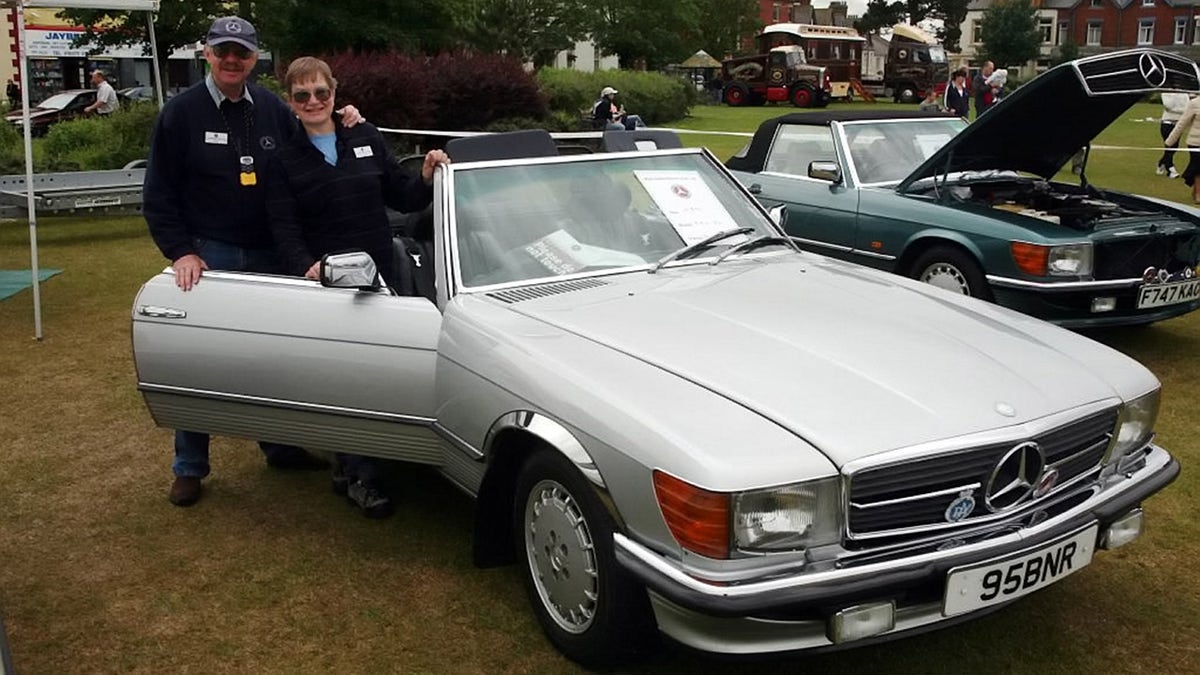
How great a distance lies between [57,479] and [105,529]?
2.45 feet

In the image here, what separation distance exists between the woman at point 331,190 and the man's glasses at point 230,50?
0.67 ft

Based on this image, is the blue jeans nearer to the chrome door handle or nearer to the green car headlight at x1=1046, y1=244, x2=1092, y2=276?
the chrome door handle

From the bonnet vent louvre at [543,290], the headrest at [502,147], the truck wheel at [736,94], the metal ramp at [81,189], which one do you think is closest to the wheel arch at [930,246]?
the headrest at [502,147]

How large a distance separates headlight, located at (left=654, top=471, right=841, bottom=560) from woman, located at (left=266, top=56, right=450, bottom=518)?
6.82 feet

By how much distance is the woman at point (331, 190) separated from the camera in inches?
169

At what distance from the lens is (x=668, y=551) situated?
2707mm

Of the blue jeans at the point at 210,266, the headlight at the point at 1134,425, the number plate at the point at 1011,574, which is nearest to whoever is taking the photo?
the number plate at the point at 1011,574

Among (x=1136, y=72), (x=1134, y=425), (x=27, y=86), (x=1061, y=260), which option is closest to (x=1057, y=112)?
(x=1136, y=72)

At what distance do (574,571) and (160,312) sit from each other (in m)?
2.05

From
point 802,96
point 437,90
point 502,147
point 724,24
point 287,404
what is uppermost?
point 724,24

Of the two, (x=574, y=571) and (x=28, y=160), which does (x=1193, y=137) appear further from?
(x=574, y=571)

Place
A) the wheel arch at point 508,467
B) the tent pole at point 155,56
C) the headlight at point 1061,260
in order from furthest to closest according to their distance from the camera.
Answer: the tent pole at point 155,56 < the headlight at point 1061,260 < the wheel arch at point 508,467

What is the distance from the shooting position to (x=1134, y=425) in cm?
329

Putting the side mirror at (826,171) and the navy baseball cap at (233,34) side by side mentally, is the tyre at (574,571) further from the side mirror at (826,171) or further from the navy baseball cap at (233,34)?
the side mirror at (826,171)
